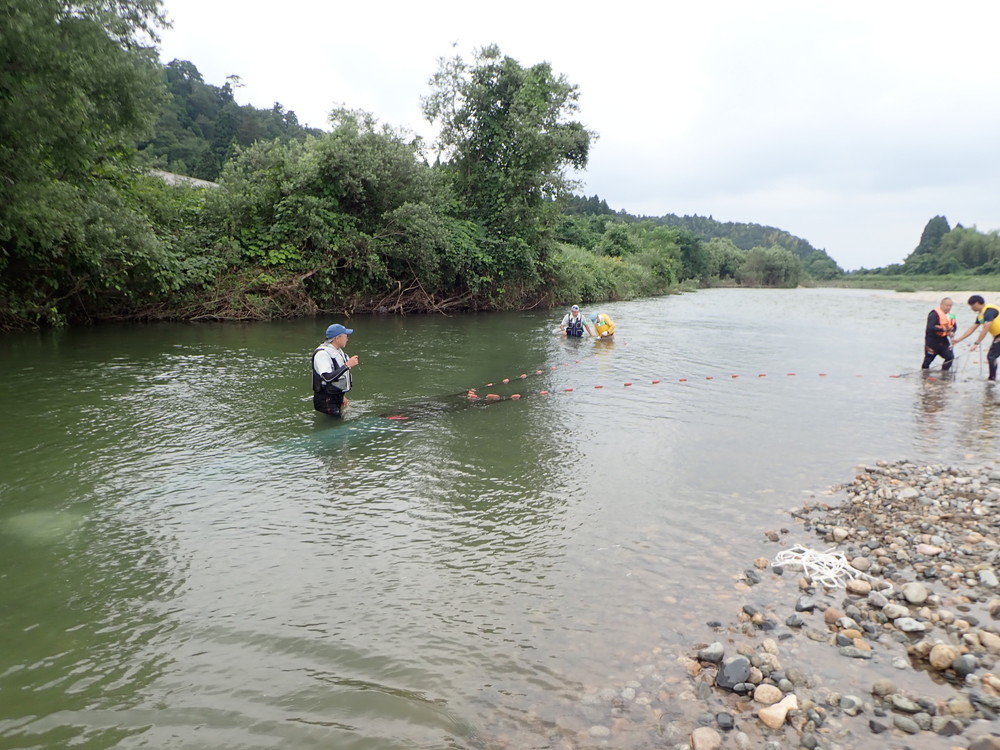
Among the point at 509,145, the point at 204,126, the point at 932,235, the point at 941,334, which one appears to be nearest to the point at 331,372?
the point at 941,334

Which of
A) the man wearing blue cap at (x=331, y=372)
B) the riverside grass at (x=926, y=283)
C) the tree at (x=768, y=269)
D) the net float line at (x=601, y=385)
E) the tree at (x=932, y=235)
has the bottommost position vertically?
the net float line at (x=601, y=385)

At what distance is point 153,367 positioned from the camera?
16422 millimetres

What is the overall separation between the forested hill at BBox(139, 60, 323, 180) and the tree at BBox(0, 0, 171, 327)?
44097 mm

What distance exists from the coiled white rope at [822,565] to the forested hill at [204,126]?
6368cm

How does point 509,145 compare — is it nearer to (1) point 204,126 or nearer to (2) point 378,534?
(2) point 378,534

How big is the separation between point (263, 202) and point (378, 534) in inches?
1061

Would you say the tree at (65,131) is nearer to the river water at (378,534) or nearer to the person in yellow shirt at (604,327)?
the river water at (378,534)

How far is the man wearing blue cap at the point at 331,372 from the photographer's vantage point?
11.3 metres

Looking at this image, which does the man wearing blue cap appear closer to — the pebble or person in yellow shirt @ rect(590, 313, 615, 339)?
A: the pebble

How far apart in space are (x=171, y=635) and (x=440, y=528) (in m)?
2.87

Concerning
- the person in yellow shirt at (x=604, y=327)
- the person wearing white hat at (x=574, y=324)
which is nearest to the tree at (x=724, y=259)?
the person in yellow shirt at (x=604, y=327)

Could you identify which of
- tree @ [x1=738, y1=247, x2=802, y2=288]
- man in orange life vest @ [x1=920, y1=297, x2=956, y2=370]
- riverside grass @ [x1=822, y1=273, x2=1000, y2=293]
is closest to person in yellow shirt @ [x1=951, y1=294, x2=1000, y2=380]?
man in orange life vest @ [x1=920, y1=297, x2=956, y2=370]

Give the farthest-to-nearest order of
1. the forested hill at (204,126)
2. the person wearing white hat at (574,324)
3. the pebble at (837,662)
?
the forested hill at (204,126) → the person wearing white hat at (574,324) → the pebble at (837,662)

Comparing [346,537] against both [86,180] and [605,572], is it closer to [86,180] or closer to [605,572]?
[605,572]
